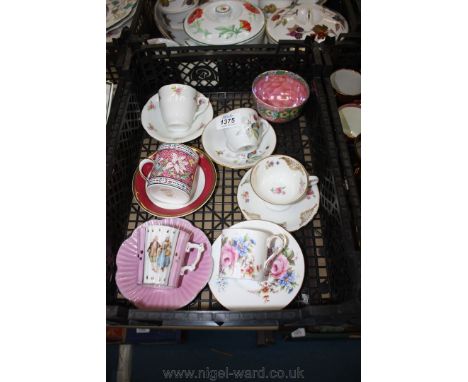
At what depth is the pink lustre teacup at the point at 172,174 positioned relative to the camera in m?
0.75

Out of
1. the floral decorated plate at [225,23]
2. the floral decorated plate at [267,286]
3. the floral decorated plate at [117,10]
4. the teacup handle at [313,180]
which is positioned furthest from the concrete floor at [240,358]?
the floral decorated plate at [117,10]

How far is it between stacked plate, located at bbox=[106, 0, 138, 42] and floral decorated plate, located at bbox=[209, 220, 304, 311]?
84cm

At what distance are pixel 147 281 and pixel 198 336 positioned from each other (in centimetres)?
60

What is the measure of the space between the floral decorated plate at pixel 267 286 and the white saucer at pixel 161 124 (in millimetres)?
322

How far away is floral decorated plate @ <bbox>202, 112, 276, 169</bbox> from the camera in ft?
2.87

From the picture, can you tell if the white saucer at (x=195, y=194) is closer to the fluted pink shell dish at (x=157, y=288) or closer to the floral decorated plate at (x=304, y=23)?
the fluted pink shell dish at (x=157, y=288)

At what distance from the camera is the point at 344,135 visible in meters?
0.81

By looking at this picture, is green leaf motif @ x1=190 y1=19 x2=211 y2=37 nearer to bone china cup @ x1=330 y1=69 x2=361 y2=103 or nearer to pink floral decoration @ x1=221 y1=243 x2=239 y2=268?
bone china cup @ x1=330 y1=69 x2=361 y2=103

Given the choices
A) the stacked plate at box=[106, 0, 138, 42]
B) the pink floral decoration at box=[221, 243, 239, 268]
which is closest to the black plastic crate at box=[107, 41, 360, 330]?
the pink floral decoration at box=[221, 243, 239, 268]

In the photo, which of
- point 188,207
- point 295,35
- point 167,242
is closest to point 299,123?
point 295,35

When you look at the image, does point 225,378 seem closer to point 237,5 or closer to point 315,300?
point 315,300

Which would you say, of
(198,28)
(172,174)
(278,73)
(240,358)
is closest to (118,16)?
(198,28)

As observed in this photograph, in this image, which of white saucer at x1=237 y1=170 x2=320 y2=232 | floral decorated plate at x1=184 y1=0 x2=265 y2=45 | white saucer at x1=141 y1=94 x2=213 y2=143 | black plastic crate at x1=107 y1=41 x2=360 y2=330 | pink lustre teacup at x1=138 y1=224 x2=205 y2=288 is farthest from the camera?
floral decorated plate at x1=184 y1=0 x2=265 y2=45

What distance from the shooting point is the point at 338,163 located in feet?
2.44
